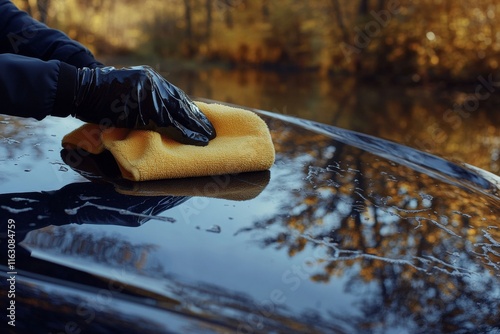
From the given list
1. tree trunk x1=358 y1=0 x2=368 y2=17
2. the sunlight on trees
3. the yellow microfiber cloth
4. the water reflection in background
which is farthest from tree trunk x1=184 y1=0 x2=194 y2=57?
the yellow microfiber cloth

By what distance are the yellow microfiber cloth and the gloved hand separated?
2 centimetres

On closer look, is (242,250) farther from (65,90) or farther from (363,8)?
(363,8)

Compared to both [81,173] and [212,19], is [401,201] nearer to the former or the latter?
[81,173]

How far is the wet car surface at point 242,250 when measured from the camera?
1.83ft

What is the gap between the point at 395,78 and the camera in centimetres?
500

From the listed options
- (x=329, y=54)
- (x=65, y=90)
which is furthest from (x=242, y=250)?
(x=329, y=54)

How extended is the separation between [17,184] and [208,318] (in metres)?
0.37

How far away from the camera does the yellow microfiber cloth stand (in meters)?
0.85

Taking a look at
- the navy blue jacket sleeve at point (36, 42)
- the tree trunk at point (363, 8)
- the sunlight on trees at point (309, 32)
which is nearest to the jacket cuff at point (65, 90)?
the navy blue jacket sleeve at point (36, 42)

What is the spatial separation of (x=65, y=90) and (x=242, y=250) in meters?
0.40

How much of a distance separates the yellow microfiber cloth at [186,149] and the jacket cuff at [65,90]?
67 mm

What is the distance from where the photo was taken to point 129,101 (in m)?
0.88

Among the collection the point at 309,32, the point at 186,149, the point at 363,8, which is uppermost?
the point at 186,149

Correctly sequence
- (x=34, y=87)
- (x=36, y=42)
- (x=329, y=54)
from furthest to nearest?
(x=329, y=54)
(x=36, y=42)
(x=34, y=87)
